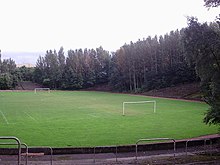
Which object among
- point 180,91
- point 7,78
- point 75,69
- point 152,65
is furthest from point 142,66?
point 7,78

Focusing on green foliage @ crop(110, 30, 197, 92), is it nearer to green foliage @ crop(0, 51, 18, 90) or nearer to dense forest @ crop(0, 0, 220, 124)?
dense forest @ crop(0, 0, 220, 124)

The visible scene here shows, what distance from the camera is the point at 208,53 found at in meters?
18.7

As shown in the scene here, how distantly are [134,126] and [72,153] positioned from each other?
11.7 meters

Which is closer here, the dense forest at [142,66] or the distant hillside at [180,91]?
the dense forest at [142,66]

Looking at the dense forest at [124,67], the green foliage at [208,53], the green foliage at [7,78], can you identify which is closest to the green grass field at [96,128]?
the green foliage at [208,53]

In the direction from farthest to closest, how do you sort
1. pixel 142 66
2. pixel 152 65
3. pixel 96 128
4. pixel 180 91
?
pixel 142 66
pixel 152 65
pixel 180 91
pixel 96 128

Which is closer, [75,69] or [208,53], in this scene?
[208,53]

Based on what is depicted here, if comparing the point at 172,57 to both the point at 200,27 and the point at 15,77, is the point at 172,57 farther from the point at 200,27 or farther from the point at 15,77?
the point at 200,27

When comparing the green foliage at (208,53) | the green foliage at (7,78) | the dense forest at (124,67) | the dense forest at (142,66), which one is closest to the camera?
the green foliage at (208,53)

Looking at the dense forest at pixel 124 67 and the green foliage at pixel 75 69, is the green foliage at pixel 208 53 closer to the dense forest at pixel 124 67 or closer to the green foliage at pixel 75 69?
the dense forest at pixel 124 67

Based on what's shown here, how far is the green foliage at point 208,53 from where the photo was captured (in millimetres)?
18188

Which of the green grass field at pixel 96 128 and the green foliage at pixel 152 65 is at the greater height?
the green foliage at pixel 152 65

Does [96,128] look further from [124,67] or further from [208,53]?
[124,67]

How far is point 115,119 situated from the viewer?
3139 cm
